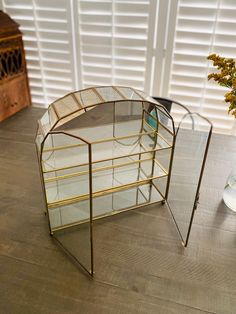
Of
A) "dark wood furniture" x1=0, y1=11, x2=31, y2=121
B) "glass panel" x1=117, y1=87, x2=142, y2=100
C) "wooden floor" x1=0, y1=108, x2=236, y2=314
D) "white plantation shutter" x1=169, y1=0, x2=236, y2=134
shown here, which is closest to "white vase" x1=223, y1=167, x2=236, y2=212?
"wooden floor" x1=0, y1=108, x2=236, y2=314

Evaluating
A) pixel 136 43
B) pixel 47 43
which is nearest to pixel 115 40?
pixel 136 43

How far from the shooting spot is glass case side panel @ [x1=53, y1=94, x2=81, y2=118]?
68 centimetres

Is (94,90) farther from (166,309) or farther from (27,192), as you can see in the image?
(166,309)

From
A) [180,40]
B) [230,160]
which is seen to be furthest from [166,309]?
[180,40]

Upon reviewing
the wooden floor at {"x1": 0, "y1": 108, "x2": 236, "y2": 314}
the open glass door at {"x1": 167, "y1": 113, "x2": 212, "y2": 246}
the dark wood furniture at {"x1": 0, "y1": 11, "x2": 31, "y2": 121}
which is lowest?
the wooden floor at {"x1": 0, "y1": 108, "x2": 236, "y2": 314}

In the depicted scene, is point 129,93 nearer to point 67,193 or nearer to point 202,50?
point 67,193

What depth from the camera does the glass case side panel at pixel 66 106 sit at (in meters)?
0.68

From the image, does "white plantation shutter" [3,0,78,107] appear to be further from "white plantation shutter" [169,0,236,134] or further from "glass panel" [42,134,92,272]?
"glass panel" [42,134,92,272]

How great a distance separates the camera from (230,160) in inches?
42.8

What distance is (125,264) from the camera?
0.69 m

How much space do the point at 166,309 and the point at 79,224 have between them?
1.06 feet

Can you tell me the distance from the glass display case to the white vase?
101 millimetres

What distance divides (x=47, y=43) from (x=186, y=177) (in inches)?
43.5

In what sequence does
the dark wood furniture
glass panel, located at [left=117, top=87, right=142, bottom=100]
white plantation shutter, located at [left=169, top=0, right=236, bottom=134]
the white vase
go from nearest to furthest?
glass panel, located at [left=117, top=87, right=142, bottom=100] < the white vase < white plantation shutter, located at [left=169, top=0, right=236, bottom=134] < the dark wood furniture
